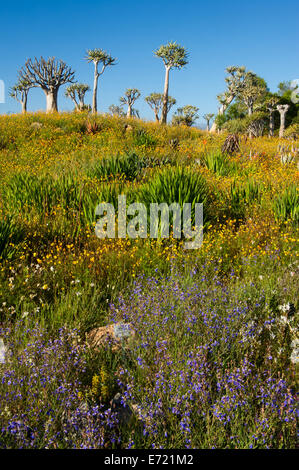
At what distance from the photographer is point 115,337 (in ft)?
11.5

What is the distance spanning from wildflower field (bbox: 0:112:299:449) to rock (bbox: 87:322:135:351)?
0.11ft

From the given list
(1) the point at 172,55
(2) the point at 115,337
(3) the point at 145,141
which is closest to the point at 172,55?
(1) the point at 172,55

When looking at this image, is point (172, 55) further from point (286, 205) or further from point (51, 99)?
point (286, 205)

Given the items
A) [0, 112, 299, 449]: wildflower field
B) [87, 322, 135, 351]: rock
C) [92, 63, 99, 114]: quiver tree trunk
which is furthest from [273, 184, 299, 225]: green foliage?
[92, 63, 99, 114]: quiver tree trunk

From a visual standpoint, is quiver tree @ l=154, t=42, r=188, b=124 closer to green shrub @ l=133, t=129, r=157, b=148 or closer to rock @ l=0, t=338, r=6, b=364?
green shrub @ l=133, t=129, r=157, b=148

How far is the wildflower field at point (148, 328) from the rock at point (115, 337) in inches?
1.3

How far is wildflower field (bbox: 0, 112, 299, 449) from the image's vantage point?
245 cm

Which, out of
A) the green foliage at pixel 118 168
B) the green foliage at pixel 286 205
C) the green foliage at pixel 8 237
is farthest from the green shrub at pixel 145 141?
the green foliage at pixel 8 237

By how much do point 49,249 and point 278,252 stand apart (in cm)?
355

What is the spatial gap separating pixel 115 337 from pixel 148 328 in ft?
1.28

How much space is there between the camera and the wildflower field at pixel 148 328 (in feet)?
8.04

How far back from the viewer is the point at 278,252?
5203mm

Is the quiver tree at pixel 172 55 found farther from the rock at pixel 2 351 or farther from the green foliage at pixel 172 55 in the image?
the rock at pixel 2 351
